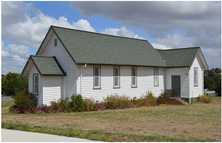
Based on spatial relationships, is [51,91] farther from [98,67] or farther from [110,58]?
[110,58]

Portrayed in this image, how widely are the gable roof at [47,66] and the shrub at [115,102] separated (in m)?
4.39

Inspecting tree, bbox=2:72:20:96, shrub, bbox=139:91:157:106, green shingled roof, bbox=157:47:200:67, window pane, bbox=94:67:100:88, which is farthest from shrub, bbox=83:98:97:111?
tree, bbox=2:72:20:96

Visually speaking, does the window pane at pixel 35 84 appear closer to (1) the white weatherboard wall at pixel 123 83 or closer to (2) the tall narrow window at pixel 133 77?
(1) the white weatherboard wall at pixel 123 83

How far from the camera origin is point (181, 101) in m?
27.6

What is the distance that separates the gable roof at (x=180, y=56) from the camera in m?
28.6

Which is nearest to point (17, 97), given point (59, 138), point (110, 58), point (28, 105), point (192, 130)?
point (28, 105)

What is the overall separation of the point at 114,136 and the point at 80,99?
36.1ft

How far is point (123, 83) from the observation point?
24375mm

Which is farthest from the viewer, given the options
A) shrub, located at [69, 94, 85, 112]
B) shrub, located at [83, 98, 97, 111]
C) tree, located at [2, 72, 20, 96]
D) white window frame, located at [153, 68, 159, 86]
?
tree, located at [2, 72, 20, 96]

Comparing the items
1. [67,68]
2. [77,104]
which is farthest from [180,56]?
[77,104]

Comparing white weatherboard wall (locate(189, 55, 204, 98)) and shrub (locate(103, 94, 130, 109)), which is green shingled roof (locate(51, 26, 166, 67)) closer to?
shrub (locate(103, 94, 130, 109))

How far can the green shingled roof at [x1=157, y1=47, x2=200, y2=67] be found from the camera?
28.7 m

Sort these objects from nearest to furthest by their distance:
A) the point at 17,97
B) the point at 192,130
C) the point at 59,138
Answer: the point at 59,138, the point at 192,130, the point at 17,97

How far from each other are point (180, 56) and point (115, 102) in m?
11.9
